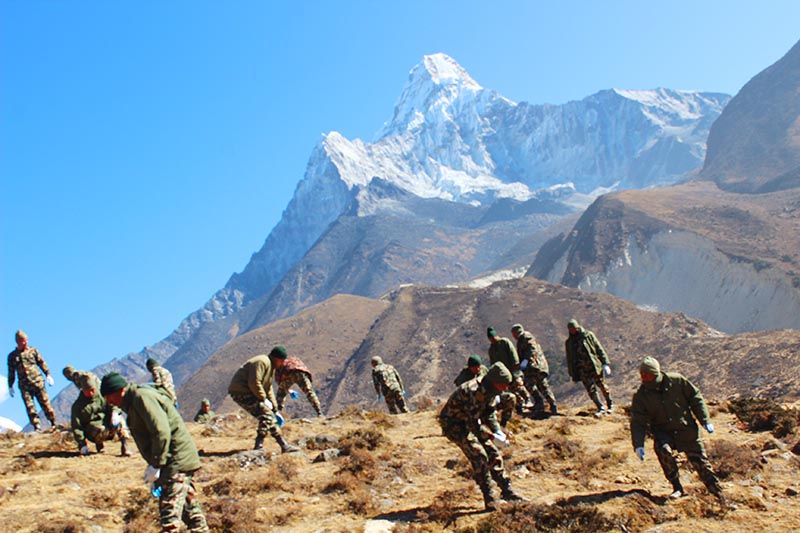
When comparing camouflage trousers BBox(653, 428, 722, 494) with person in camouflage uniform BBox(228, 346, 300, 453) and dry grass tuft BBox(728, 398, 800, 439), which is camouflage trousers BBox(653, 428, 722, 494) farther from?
person in camouflage uniform BBox(228, 346, 300, 453)

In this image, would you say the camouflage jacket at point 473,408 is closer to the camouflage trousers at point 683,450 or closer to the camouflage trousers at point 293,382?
the camouflage trousers at point 683,450

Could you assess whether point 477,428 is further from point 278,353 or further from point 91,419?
point 91,419

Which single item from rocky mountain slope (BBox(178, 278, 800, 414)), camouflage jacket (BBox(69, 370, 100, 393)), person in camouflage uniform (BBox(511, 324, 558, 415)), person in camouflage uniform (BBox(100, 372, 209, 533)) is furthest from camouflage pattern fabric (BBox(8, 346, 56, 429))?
rocky mountain slope (BBox(178, 278, 800, 414))

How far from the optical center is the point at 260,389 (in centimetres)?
1249

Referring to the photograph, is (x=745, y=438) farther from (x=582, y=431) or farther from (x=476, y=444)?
(x=476, y=444)

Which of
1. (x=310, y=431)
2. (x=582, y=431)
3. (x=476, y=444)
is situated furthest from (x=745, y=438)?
(x=310, y=431)

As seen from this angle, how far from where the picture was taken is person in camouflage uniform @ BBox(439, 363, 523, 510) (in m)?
9.41

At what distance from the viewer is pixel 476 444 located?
9.52 m

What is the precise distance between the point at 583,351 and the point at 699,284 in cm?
10531

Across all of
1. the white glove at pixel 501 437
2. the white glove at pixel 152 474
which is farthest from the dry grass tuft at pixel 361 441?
the white glove at pixel 152 474

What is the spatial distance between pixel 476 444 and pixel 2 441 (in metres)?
13.9

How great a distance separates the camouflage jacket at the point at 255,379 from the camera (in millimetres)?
12500

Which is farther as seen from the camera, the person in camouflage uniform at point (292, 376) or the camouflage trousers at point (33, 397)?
the camouflage trousers at point (33, 397)

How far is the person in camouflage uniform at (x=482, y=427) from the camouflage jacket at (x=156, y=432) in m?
3.66
